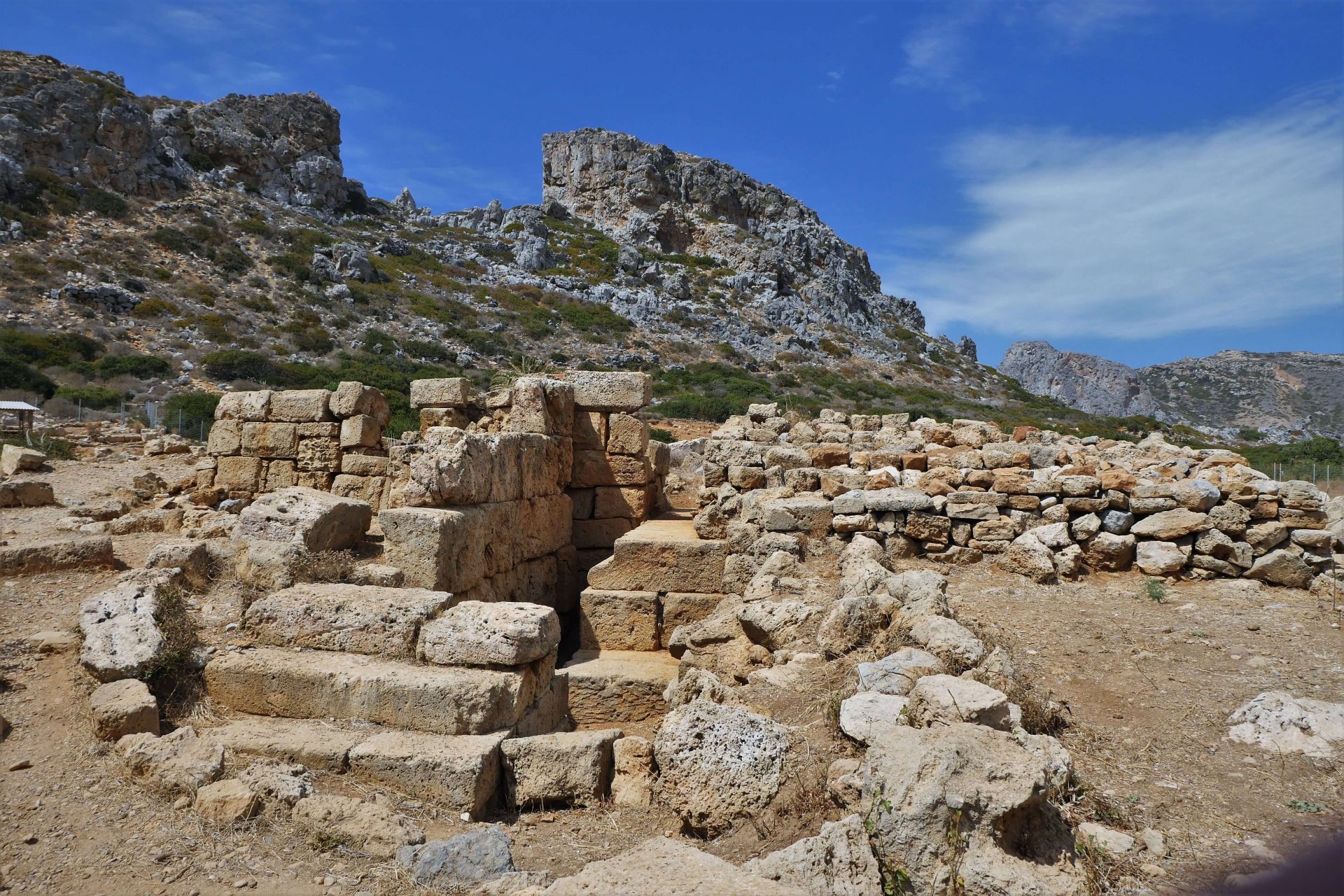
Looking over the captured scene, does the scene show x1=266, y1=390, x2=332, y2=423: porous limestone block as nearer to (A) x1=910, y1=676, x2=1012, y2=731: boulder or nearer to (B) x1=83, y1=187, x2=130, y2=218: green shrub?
(A) x1=910, y1=676, x2=1012, y2=731: boulder

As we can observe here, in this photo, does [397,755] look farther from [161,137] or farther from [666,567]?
[161,137]

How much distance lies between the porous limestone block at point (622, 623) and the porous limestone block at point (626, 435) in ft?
7.69

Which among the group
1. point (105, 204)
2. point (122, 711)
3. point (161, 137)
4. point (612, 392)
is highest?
point (161, 137)

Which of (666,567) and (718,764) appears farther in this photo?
(666,567)

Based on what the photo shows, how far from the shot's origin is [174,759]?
3906 millimetres

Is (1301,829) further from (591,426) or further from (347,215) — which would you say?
(347,215)

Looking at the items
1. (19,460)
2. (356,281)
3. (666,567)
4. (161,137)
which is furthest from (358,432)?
Result: (161,137)

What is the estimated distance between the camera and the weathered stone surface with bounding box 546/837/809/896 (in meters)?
2.54

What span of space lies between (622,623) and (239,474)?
5.71m

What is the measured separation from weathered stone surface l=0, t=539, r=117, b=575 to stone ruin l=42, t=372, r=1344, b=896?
1.07 meters

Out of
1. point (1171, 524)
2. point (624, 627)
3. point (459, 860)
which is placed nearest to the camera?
point (459, 860)

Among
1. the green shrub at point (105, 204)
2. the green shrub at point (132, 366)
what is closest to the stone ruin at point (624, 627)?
the green shrub at point (132, 366)

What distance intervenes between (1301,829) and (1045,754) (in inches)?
34.6

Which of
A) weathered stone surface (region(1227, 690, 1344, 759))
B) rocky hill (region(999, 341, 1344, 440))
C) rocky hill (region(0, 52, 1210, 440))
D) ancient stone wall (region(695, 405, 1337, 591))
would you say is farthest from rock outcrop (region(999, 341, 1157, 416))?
weathered stone surface (region(1227, 690, 1344, 759))
